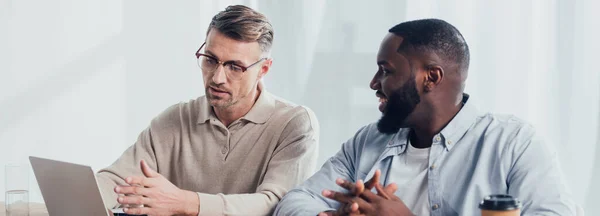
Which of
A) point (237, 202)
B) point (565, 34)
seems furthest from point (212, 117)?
point (565, 34)

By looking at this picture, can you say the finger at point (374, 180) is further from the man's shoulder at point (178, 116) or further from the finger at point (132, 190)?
the man's shoulder at point (178, 116)

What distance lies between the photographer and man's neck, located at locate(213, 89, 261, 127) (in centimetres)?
260

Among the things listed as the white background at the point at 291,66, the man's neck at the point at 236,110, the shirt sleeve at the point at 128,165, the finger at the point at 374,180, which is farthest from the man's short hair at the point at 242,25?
the white background at the point at 291,66

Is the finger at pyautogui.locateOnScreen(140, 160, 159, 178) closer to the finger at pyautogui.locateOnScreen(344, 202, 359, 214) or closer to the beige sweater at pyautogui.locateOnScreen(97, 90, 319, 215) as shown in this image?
the beige sweater at pyautogui.locateOnScreen(97, 90, 319, 215)

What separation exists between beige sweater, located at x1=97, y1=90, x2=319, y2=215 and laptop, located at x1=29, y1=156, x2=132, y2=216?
0.35 metres

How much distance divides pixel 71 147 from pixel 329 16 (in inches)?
68.2

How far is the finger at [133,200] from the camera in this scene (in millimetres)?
2026

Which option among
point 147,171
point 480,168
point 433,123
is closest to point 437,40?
point 433,123

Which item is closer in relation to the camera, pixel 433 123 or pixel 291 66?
pixel 433 123

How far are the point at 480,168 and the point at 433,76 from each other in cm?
25

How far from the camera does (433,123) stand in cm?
206

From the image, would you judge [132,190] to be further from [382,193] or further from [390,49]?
[390,49]

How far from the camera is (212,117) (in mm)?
2639

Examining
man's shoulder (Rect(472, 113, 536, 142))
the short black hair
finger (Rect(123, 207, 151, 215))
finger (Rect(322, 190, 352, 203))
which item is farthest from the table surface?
man's shoulder (Rect(472, 113, 536, 142))
